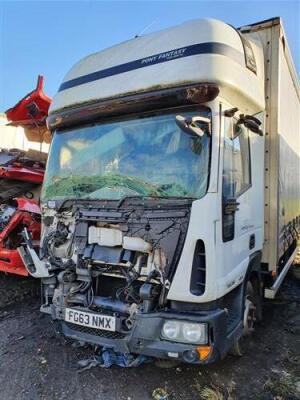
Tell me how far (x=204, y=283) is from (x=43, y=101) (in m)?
5.50

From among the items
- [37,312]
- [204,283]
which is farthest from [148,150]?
[37,312]

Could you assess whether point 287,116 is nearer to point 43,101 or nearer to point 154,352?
point 154,352

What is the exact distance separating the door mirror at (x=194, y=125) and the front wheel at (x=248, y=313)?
1.65m

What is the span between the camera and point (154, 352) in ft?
9.90

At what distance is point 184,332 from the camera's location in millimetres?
2963

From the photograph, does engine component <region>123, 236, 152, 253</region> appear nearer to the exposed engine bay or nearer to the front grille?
the exposed engine bay

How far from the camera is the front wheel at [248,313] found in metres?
3.88

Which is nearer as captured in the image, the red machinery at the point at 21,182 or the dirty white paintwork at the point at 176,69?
the dirty white paintwork at the point at 176,69

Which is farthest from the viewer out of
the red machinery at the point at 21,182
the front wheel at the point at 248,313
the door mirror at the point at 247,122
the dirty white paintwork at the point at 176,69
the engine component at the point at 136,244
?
the red machinery at the point at 21,182

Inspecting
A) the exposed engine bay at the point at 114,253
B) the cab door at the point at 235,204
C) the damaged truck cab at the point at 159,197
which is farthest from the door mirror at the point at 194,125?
the exposed engine bay at the point at 114,253

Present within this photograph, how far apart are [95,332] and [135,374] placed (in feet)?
2.16

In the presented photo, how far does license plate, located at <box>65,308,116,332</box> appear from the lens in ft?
10.5

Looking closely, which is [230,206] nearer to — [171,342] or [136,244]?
[136,244]

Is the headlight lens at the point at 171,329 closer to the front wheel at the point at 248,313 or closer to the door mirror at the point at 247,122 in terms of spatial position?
the front wheel at the point at 248,313
